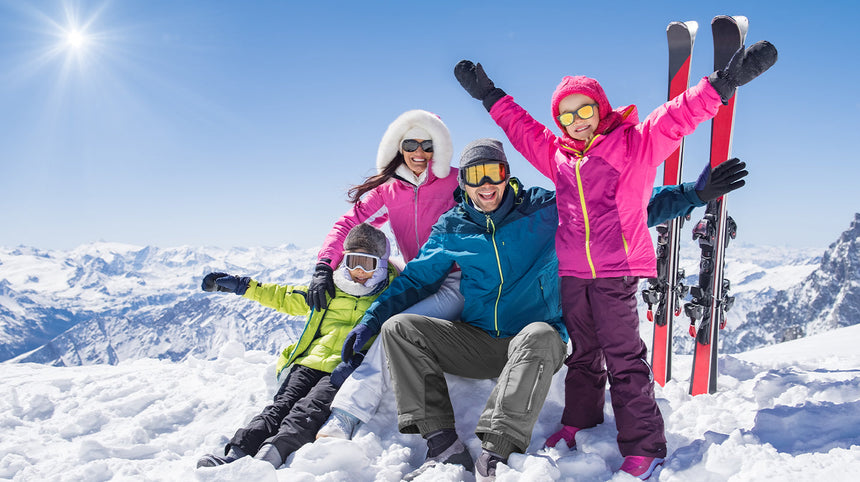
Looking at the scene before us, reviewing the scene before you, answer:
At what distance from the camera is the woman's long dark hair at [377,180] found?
4699 mm

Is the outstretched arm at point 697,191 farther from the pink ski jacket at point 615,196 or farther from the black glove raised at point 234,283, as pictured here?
the black glove raised at point 234,283

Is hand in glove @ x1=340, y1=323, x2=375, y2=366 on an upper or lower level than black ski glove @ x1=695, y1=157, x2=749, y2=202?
lower

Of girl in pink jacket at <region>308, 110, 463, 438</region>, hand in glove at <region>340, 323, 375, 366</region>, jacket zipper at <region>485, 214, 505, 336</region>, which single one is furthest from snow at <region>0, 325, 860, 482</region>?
girl in pink jacket at <region>308, 110, 463, 438</region>

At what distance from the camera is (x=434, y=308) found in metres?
3.53

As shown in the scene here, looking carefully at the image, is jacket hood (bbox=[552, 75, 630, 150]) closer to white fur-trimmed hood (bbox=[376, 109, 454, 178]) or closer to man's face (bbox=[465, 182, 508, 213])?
man's face (bbox=[465, 182, 508, 213])

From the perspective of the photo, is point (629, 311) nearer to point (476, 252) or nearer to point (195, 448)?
point (476, 252)

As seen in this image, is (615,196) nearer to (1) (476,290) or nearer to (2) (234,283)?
(1) (476,290)

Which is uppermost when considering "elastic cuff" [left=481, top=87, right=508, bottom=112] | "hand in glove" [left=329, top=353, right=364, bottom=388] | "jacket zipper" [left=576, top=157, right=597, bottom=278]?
"elastic cuff" [left=481, top=87, right=508, bottom=112]

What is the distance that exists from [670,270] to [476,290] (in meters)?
2.84

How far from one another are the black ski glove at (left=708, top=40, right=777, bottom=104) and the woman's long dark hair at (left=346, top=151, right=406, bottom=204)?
9.19ft

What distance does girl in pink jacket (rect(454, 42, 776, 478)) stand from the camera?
2.65m

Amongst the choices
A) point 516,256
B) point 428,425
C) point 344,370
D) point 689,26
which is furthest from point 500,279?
point 689,26

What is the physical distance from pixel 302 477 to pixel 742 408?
293cm

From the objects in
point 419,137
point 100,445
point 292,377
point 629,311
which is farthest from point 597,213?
point 100,445
